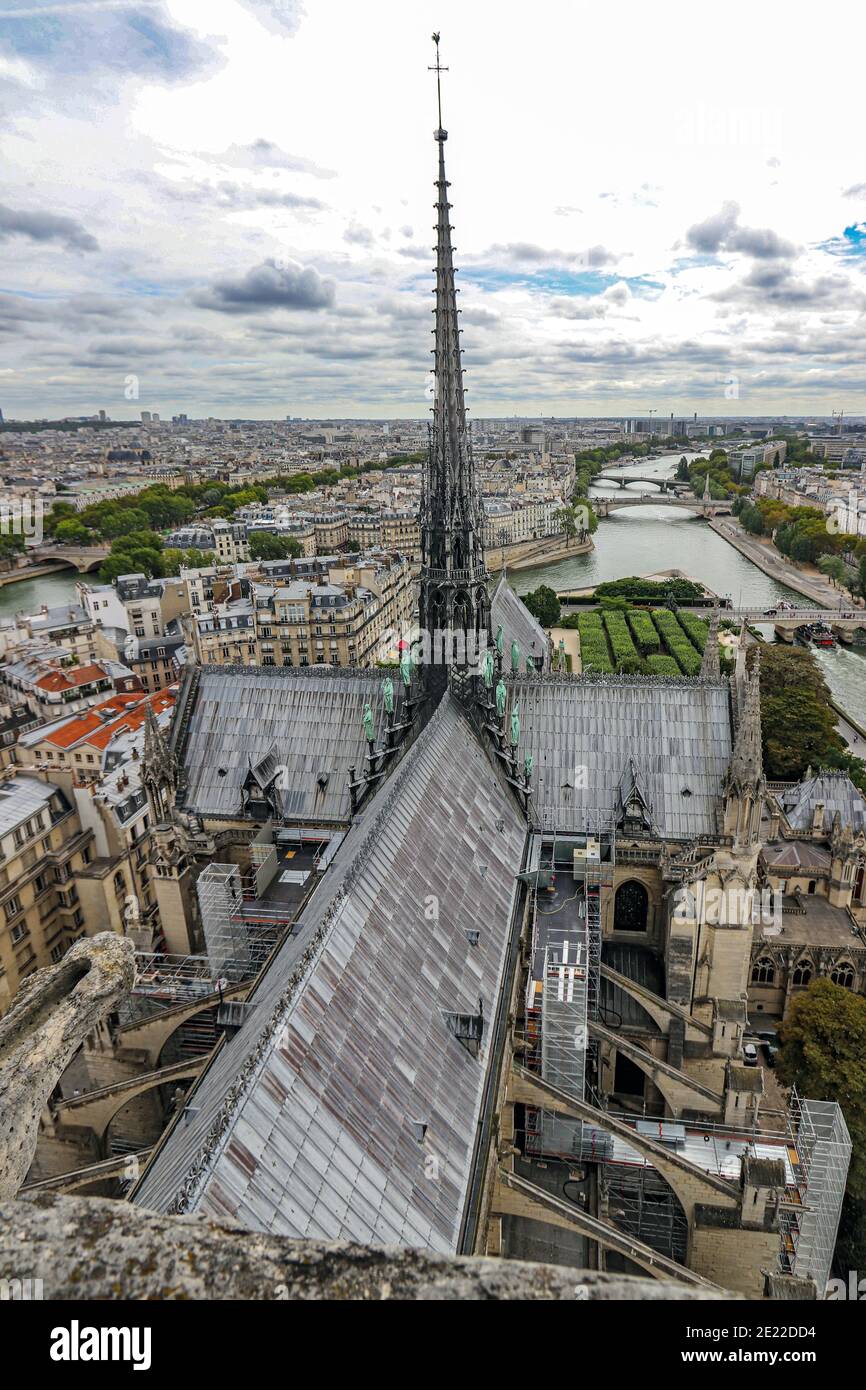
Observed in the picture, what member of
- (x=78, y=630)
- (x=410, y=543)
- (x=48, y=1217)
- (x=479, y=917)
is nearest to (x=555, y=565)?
(x=410, y=543)

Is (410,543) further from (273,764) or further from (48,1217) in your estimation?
(48,1217)

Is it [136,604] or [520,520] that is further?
[520,520]

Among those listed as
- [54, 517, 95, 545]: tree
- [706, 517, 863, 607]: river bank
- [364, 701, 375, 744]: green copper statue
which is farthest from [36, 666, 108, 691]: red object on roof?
[706, 517, 863, 607]: river bank

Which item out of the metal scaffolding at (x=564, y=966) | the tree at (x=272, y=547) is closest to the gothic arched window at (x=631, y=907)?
the metal scaffolding at (x=564, y=966)

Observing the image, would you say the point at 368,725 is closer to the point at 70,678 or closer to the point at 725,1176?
the point at 725,1176

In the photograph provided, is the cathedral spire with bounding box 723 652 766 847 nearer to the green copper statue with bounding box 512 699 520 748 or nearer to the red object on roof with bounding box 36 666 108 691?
the green copper statue with bounding box 512 699 520 748

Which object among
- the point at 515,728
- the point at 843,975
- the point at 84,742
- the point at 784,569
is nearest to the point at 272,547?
the point at 84,742
